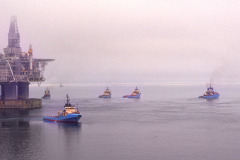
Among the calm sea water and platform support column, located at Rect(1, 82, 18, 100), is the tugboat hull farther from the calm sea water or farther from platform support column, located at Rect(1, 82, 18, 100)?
platform support column, located at Rect(1, 82, 18, 100)

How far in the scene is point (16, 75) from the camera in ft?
446

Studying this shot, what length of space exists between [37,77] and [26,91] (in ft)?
28.3

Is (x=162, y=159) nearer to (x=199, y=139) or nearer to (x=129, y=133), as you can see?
(x=199, y=139)

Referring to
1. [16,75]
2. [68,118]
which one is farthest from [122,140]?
[16,75]

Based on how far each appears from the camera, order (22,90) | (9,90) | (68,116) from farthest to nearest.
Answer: (22,90) → (9,90) → (68,116)

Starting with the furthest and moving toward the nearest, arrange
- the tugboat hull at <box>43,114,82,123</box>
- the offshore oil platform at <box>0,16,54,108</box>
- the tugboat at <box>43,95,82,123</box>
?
1. the offshore oil platform at <box>0,16,54,108</box>
2. the tugboat at <box>43,95,82,123</box>
3. the tugboat hull at <box>43,114,82,123</box>

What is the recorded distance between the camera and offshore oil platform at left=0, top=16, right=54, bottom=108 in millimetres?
134875

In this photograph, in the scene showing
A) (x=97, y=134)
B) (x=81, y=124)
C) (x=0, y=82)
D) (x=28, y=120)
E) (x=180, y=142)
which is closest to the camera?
(x=180, y=142)

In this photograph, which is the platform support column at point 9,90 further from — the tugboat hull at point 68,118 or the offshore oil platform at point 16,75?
the tugboat hull at point 68,118

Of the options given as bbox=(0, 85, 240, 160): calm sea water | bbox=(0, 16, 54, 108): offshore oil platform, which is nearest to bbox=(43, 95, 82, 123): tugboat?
bbox=(0, 85, 240, 160): calm sea water

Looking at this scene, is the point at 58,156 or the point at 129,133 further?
the point at 129,133

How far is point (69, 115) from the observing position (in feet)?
300

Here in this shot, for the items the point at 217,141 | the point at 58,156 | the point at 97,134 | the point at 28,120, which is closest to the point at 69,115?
the point at 28,120

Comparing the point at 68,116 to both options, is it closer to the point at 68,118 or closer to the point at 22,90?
the point at 68,118
